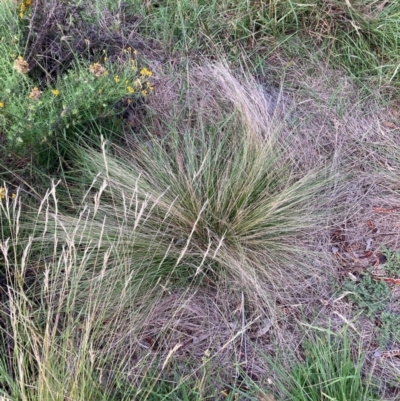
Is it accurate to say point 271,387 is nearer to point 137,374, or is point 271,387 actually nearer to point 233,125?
point 137,374

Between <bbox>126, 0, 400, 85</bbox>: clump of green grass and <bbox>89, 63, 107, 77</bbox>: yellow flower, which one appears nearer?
<bbox>89, 63, 107, 77</bbox>: yellow flower

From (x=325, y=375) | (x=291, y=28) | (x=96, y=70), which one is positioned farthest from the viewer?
(x=291, y=28)

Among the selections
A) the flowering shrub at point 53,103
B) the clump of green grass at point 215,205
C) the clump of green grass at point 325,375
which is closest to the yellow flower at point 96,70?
the flowering shrub at point 53,103

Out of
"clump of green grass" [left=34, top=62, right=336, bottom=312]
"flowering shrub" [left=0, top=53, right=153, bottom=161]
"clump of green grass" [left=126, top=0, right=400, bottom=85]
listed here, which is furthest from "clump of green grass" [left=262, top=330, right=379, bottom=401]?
"clump of green grass" [left=126, top=0, right=400, bottom=85]

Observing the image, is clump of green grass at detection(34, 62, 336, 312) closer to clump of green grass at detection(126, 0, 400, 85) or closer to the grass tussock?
the grass tussock

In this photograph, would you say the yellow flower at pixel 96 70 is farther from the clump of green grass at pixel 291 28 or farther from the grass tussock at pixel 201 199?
the clump of green grass at pixel 291 28

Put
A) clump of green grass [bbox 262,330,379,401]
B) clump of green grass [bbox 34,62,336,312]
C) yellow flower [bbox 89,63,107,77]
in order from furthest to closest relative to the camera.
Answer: yellow flower [bbox 89,63,107,77]
clump of green grass [bbox 34,62,336,312]
clump of green grass [bbox 262,330,379,401]

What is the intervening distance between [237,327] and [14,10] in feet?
6.27

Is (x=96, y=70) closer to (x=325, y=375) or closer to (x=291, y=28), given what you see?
(x=291, y=28)

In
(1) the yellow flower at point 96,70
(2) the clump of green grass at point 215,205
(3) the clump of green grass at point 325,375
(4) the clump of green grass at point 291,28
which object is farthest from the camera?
(4) the clump of green grass at point 291,28

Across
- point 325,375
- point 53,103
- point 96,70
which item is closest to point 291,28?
point 96,70

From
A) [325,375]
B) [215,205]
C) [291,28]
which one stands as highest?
[291,28]

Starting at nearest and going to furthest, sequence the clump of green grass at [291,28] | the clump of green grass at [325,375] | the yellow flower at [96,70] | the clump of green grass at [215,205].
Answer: the clump of green grass at [325,375], the clump of green grass at [215,205], the yellow flower at [96,70], the clump of green grass at [291,28]

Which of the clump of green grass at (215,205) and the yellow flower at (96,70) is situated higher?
the yellow flower at (96,70)
